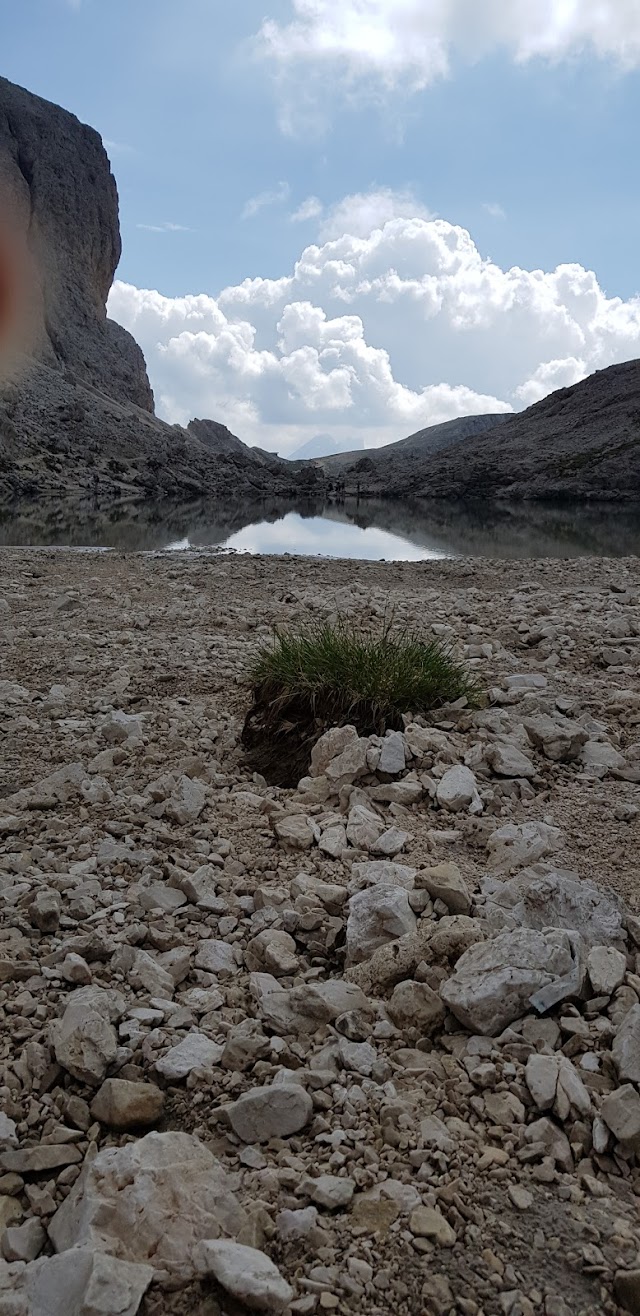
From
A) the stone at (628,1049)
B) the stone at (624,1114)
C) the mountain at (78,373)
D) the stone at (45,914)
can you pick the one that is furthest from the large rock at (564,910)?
the mountain at (78,373)

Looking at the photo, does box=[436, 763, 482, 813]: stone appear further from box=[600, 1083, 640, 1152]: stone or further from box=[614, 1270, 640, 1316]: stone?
box=[614, 1270, 640, 1316]: stone

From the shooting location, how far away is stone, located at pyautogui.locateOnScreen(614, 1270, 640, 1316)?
1870mm

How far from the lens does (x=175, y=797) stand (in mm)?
4875

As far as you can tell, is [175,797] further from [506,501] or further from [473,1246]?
[506,501]

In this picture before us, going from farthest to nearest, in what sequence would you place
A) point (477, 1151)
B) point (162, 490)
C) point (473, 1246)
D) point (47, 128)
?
point (47, 128) < point (162, 490) < point (477, 1151) < point (473, 1246)

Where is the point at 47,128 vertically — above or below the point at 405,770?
above

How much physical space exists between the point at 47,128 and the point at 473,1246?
550ft

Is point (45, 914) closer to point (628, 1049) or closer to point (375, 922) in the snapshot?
point (375, 922)

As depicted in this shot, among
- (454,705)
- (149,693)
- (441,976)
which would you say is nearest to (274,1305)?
(441,976)

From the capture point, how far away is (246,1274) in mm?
1945

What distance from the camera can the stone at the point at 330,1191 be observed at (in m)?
2.18

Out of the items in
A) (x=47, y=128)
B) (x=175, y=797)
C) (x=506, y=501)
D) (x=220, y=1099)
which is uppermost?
(x=47, y=128)

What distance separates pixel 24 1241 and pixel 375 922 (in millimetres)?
1759

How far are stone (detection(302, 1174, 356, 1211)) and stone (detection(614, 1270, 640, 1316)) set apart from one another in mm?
692
